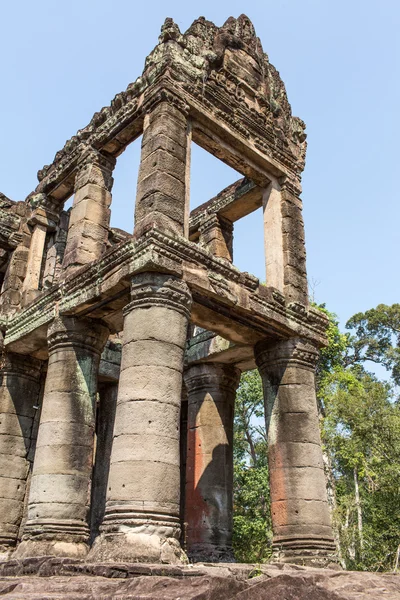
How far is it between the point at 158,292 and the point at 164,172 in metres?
2.04

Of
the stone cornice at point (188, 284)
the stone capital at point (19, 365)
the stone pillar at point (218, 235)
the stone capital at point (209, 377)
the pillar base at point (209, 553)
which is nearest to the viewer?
the stone cornice at point (188, 284)

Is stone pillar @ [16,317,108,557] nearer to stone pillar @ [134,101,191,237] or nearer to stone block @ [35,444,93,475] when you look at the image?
stone block @ [35,444,93,475]

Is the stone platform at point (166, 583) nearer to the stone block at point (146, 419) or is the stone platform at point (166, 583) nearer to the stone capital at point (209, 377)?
the stone block at point (146, 419)

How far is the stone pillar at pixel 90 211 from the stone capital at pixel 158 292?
219 centimetres

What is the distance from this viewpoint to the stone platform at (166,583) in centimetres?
402

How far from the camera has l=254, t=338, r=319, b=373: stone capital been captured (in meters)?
8.99

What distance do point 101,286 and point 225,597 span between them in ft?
16.0

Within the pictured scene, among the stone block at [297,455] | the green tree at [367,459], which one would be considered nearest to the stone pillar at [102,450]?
the stone block at [297,455]

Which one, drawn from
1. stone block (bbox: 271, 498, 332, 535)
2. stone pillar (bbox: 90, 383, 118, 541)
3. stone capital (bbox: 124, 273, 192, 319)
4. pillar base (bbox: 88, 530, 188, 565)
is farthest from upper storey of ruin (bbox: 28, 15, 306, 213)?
pillar base (bbox: 88, 530, 188, 565)

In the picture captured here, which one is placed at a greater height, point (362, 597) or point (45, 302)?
point (45, 302)

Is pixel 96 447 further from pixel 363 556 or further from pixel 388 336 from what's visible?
pixel 388 336

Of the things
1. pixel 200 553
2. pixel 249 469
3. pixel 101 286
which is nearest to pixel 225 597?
pixel 101 286

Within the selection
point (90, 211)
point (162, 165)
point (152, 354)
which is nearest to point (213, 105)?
point (162, 165)

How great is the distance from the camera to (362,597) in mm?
4711
